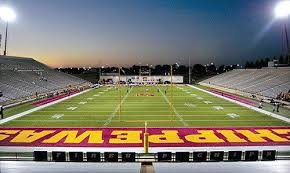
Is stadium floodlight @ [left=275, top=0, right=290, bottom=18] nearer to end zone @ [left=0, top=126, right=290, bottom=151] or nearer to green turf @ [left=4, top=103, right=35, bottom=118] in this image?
end zone @ [left=0, top=126, right=290, bottom=151]

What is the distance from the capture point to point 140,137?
17094mm

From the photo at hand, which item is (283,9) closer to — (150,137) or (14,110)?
(150,137)

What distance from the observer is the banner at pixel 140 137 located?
15773mm

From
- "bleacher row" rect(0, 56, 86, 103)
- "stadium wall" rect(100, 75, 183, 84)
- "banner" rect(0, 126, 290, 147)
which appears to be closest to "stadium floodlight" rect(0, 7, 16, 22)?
"bleacher row" rect(0, 56, 86, 103)

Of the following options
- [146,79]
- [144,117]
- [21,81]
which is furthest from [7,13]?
[146,79]

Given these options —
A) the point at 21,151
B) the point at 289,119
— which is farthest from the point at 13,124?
the point at 289,119

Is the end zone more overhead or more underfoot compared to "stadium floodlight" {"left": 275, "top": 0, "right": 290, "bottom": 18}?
more underfoot

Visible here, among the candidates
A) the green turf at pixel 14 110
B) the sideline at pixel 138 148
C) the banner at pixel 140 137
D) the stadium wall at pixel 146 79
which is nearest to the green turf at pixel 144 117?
the banner at pixel 140 137

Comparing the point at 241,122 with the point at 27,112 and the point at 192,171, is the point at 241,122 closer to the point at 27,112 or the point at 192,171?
the point at 192,171

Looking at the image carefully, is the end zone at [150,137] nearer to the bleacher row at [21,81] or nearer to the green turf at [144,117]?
the green turf at [144,117]

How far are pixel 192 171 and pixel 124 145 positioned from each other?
5277 millimetres

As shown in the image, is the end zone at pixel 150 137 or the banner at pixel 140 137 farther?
the banner at pixel 140 137

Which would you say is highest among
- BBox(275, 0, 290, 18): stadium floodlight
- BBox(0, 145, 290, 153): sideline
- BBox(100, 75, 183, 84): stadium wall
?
BBox(275, 0, 290, 18): stadium floodlight

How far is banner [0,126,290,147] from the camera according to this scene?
15773 mm
